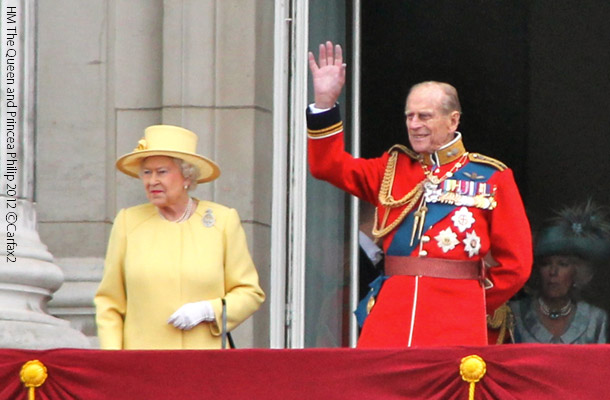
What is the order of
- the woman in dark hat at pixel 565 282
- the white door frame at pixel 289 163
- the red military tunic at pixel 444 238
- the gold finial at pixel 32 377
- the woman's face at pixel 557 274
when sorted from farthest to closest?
the woman's face at pixel 557 274 → the woman in dark hat at pixel 565 282 → the white door frame at pixel 289 163 → the red military tunic at pixel 444 238 → the gold finial at pixel 32 377

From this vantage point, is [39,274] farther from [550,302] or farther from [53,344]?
[550,302]

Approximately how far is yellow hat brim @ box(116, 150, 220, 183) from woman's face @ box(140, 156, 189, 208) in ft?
0.10

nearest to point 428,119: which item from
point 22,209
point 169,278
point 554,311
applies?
point 169,278

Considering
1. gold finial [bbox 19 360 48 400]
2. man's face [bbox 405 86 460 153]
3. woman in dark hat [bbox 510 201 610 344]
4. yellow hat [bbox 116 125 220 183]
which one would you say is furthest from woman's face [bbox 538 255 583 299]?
gold finial [bbox 19 360 48 400]

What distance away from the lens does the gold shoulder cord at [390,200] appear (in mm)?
7871

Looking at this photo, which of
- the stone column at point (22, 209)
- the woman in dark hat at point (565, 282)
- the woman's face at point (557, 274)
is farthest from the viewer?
the woman's face at point (557, 274)

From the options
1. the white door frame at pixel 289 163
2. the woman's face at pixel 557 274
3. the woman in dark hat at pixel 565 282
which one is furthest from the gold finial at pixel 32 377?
the woman's face at pixel 557 274

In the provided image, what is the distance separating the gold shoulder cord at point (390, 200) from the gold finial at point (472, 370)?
0.93m

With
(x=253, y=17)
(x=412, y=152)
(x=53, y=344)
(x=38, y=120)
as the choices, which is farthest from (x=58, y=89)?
(x=412, y=152)

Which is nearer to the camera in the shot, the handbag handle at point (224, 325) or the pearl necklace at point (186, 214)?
the handbag handle at point (224, 325)

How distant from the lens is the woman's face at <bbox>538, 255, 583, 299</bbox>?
9.99 metres

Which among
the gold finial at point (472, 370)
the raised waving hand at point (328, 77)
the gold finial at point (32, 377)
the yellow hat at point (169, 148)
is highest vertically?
the raised waving hand at point (328, 77)

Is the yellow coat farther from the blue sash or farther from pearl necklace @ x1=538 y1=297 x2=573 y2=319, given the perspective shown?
pearl necklace @ x1=538 y1=297 x2=573 y2=319

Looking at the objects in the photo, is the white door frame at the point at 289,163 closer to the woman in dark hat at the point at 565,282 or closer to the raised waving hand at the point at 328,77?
the woman in dark hat at the point at 565,282
